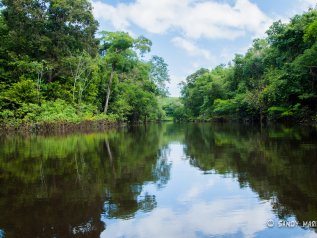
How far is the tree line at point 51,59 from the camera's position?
27.6m

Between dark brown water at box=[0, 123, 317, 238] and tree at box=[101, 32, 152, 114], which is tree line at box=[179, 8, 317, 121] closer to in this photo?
tree at box=[101, 32, 152, 114]

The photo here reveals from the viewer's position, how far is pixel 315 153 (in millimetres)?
8953

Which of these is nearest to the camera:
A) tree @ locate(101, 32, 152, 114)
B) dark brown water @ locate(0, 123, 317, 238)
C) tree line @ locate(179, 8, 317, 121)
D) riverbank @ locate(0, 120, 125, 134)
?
dark brown water @ locate(0, 123, 317, 238)

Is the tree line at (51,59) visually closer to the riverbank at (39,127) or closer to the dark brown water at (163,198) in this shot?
the riverbank at (39,127)

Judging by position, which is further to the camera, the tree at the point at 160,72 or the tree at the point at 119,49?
the tree at the point at 160,72

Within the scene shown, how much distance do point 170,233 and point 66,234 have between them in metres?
1.15

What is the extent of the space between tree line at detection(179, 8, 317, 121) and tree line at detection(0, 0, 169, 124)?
15.0m

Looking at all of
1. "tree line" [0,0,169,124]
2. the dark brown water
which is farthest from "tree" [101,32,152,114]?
the dark brown water

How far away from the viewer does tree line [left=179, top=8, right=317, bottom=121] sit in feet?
87.2

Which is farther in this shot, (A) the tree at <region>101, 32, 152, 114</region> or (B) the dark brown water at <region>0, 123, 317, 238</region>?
(A) the tree at <region>101, 32, 152, 114</region>

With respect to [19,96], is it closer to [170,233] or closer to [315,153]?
[315,153]

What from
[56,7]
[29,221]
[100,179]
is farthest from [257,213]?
[56,7]

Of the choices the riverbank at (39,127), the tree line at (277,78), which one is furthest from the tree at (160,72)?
the riverbank at (39,127)

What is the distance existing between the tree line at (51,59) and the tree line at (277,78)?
15000mm
